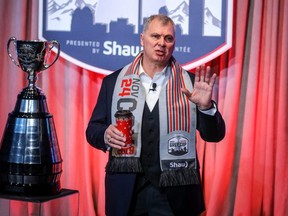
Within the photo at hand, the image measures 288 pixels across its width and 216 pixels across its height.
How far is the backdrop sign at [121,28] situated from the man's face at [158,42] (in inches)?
36.0

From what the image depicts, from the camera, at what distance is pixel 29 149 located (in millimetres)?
2363

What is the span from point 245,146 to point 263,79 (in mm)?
418

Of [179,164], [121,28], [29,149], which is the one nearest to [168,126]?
[179,164]

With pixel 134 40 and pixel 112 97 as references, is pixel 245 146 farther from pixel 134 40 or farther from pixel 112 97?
pixel 112 97

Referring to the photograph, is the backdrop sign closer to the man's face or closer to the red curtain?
the red curtain

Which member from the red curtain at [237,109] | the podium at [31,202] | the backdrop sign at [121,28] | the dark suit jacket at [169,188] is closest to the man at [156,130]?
the dark suit jacket at [169,188]

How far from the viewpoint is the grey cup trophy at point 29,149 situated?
236cm

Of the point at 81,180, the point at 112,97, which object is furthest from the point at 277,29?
the point at 81,180

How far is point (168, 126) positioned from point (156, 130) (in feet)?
0.21

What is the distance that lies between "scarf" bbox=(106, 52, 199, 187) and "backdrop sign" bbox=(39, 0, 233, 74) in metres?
0.77

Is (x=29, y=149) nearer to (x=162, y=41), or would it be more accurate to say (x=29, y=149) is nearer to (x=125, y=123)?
(x=125, y=123)

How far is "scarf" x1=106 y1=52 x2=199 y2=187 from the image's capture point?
237 centimetres

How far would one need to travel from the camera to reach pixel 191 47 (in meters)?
3.38

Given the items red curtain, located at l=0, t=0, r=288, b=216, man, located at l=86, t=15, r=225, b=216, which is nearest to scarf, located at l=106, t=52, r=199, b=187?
man, located at l=86, t=15, r=225, b=216
